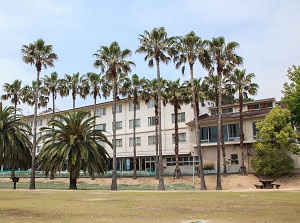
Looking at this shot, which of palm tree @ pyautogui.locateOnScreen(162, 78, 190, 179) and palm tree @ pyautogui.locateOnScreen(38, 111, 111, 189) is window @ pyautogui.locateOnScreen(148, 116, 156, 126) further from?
palm tree @ pyautogui.locateOnScreen(38, 111, 111, 189)

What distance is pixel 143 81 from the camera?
2095 inches

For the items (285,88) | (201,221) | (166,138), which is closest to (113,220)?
(201,221)

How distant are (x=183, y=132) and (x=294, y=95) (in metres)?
27.5

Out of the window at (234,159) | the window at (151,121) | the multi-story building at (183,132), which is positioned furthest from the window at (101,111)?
the window at (234,159)

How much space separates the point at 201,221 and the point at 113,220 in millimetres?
2882

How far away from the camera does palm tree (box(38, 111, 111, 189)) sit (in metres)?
34.8

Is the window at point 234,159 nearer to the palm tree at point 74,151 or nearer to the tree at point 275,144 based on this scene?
the tree at point 275,144

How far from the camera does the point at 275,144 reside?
43.3 meters

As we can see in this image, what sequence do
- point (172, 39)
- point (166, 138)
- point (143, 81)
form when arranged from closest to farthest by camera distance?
point (172, 39) < point (143, 81) < point (166, 138)

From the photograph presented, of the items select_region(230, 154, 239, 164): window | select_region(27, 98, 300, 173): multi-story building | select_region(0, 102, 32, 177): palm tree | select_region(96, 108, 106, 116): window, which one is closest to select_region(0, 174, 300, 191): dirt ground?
select_region(27, 98, 300, 173): multi-story building

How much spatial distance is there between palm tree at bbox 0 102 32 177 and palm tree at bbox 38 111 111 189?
4777mm

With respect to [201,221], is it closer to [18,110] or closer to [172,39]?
[172,39]

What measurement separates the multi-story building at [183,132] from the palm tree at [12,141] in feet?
34.8

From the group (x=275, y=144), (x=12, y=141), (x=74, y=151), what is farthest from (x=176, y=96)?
(x=12, y=141)
